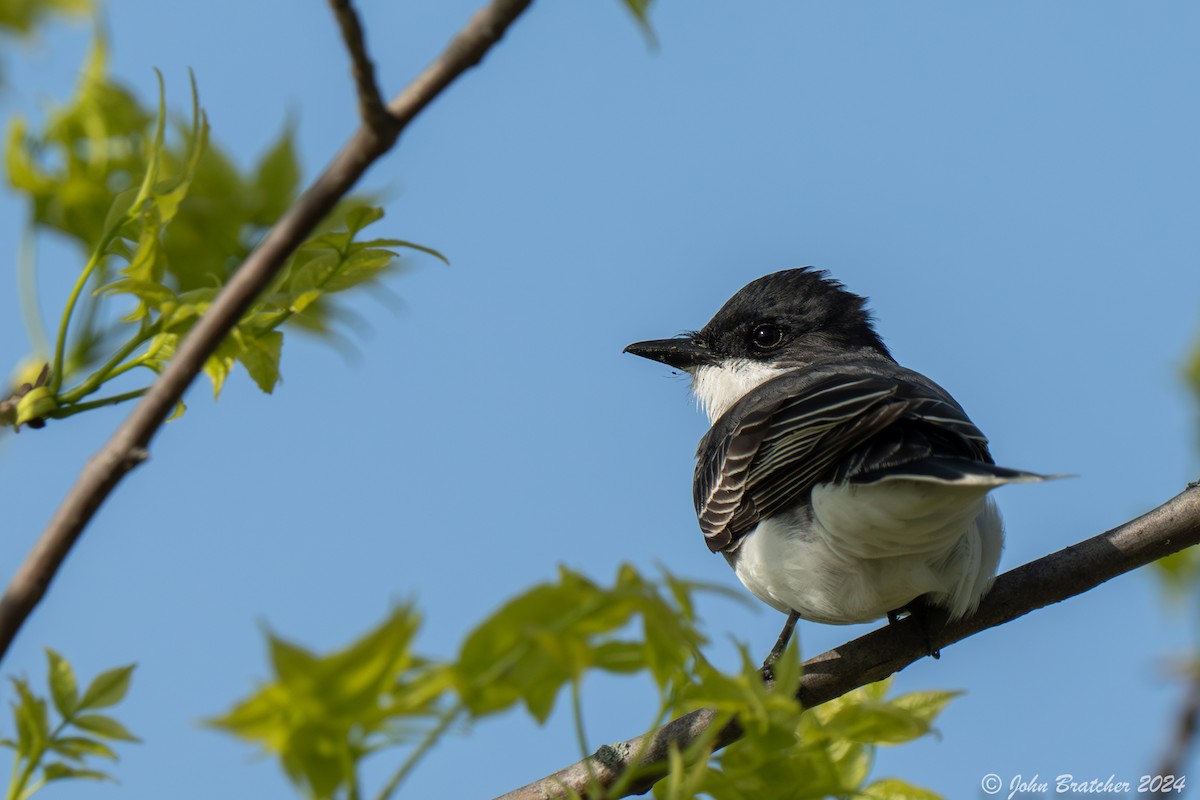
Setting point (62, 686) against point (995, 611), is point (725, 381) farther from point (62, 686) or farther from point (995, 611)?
point (62, 686)

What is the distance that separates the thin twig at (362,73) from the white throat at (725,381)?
16.5ft

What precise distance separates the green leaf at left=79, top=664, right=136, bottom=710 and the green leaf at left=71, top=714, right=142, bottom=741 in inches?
0.7

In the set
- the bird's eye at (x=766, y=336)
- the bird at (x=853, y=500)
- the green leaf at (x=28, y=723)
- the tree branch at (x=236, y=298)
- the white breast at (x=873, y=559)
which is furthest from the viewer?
the bird's eye at (x=766, y=336)

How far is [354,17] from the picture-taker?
161 cm

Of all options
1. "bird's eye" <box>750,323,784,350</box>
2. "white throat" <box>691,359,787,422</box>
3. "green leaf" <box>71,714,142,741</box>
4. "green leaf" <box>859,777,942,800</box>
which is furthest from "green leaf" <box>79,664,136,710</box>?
"bird's eye" <box>750,323,784,350</box>

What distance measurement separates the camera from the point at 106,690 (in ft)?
6.88

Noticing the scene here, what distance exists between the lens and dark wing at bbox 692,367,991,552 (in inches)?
165

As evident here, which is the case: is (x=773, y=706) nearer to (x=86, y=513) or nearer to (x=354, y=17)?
(x=86, y=513)

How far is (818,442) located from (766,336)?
257cm

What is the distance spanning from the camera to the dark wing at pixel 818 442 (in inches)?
165

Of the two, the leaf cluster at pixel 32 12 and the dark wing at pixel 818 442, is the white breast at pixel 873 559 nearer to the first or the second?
the dark wing at pixel 818 442

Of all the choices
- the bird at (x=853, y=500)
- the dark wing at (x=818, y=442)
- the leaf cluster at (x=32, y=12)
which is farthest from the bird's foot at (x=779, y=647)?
the leaf cluster at (x=32, y=12)

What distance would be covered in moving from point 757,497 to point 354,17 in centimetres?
341

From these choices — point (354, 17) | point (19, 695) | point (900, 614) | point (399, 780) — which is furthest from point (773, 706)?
point (900, 614)
